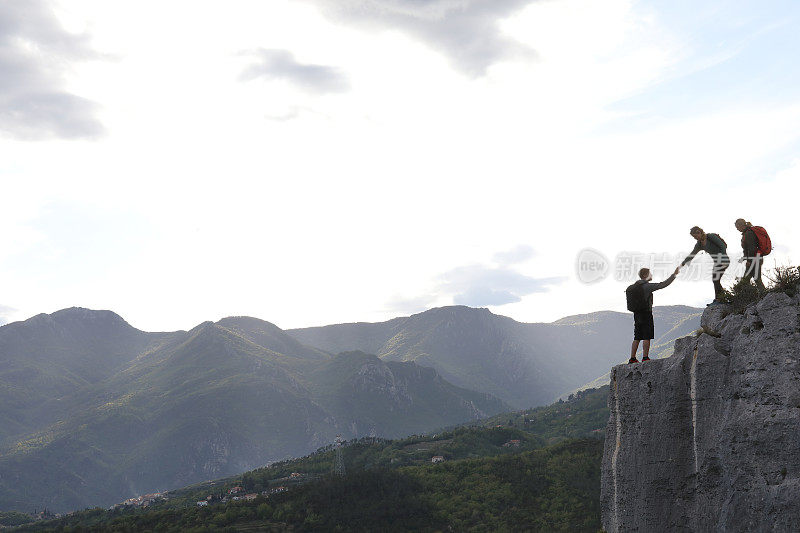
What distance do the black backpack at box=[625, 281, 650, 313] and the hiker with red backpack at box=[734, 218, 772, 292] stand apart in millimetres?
2181

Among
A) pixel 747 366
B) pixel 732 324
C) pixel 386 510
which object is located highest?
pixel 732 324

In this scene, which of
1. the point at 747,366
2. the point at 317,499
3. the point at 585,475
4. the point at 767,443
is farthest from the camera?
the point at 317,499

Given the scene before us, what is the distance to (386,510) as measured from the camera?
105312mm

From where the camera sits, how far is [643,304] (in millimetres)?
13648

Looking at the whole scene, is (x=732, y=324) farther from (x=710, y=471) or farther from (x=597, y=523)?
(x=597, y=523)

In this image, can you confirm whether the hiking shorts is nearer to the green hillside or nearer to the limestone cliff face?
the limestone cliff face

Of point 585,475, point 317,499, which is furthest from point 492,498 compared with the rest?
point 317,499

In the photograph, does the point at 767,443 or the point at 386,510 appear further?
the point at 386,510

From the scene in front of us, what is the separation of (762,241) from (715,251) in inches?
39.0

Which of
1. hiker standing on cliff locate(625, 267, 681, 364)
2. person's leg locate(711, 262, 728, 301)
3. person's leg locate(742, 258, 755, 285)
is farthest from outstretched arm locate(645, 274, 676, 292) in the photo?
person's leg locate(742, 258, 755, 285)

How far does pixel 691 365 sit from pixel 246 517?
110838 millimetres

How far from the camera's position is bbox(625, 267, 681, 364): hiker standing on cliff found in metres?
13.6

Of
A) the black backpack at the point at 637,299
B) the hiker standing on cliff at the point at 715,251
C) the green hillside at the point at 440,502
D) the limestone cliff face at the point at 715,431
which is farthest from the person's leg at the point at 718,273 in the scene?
the green hillside at the point at 440,502

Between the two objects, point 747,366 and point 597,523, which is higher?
point 747,366
